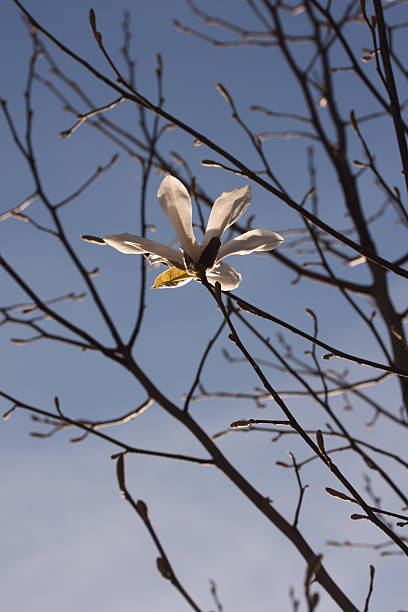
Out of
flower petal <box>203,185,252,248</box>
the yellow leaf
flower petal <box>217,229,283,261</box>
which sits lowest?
the yellow leaf

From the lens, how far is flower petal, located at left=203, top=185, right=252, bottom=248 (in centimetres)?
104

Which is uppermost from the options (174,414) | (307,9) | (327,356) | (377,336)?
(307,9)

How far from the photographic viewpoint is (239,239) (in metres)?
1.07

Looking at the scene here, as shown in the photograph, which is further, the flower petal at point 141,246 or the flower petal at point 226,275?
the flower petal at point 226,275

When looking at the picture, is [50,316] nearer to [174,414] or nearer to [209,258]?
[174,414]

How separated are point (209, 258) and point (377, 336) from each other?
877 mm

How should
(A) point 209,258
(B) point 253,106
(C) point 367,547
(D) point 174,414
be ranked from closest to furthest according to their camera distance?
(A) point 209,258
(D) point 174,414
(C) point 367,547
(B) point 253,106

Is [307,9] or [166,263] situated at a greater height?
[307,9]

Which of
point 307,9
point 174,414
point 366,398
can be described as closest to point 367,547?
point 366,398

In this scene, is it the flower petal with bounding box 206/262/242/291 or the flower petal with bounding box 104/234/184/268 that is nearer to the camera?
the flower petal with bounding box 104/234/184/268

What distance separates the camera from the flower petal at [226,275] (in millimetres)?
1089

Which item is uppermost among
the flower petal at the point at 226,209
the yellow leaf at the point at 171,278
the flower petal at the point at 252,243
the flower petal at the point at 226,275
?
the flower petal at the point at 226,209

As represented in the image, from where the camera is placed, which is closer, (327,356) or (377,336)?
(327,356)

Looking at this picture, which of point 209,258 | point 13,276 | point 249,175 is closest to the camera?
point 249,175
